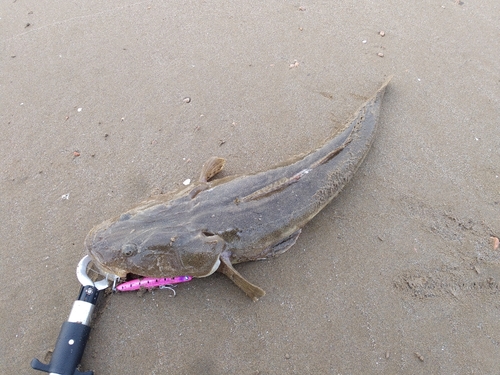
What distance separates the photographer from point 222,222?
3.12m

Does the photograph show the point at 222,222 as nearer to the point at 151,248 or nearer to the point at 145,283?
the point at 151,248

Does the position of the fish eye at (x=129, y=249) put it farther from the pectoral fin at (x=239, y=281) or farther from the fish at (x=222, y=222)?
the pectoral fin at (x=239, y=281)

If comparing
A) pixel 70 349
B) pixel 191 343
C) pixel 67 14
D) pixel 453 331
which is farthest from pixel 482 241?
pixel 67 14

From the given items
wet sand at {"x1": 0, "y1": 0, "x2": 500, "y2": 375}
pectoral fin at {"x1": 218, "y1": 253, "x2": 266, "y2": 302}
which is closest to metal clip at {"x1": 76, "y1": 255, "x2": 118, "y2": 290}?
wet sand at {"x1": 0, "y1": 0, "x2": 500, "y2": 375}

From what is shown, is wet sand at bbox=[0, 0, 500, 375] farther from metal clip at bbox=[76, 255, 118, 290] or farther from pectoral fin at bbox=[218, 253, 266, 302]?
metal clip at bbox=[76, 255, 118, 290]

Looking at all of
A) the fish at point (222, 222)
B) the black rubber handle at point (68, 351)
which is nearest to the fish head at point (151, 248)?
the fish at point (222, 222)

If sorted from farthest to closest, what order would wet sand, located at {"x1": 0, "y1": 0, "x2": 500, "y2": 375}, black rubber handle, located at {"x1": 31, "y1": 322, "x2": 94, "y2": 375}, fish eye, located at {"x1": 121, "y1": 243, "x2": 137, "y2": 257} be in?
wet sand, located at {"x1": 0, "y1": 0, "x2": 500, "y2": 375} → fish eye, located at {"x1": 121, "y1": 243, "x2": 137, "y2": 257} → black rubber handle, located at {"x1": 31, "y1": 322, "x2": 94, "y2": 375}

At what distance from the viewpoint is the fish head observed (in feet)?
9.60

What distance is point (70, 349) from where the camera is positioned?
106 inches

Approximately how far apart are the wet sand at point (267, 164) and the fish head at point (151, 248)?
1.05ft

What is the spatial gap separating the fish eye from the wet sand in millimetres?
513

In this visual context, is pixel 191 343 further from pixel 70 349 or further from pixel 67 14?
pixel 67 14

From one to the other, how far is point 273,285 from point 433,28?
4.22 meters

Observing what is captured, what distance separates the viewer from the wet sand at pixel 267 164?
3.06m
